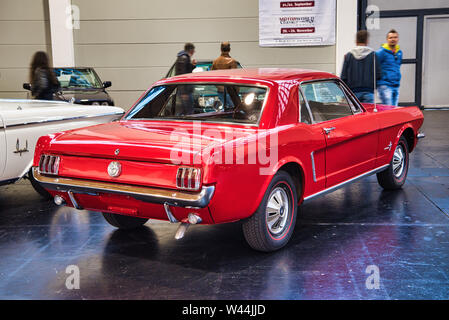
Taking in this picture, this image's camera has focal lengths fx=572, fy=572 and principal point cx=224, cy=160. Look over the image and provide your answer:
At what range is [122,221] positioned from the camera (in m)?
5.25

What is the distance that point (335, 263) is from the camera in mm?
4336

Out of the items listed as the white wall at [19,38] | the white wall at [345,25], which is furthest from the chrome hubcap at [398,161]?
the white wall at [19,38]

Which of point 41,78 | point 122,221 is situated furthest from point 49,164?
point 41,78

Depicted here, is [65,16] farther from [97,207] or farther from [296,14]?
[97,207]

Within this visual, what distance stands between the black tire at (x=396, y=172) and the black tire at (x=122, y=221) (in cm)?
288

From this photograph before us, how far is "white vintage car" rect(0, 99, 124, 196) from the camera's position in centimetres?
568

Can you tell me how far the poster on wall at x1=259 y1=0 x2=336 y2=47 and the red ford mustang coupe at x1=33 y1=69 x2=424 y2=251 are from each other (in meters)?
9.92

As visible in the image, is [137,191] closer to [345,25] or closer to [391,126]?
[391,126]

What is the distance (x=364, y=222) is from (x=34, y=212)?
3419 millimetres

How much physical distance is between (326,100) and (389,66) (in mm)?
3655

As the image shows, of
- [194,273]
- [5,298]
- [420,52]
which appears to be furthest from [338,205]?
[420,52]

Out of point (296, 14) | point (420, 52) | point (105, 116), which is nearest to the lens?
point (105, 116)

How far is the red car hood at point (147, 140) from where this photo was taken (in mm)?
3998

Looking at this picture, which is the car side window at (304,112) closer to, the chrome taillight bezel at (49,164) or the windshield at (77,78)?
the chrome taillight bezel at (49,164)
